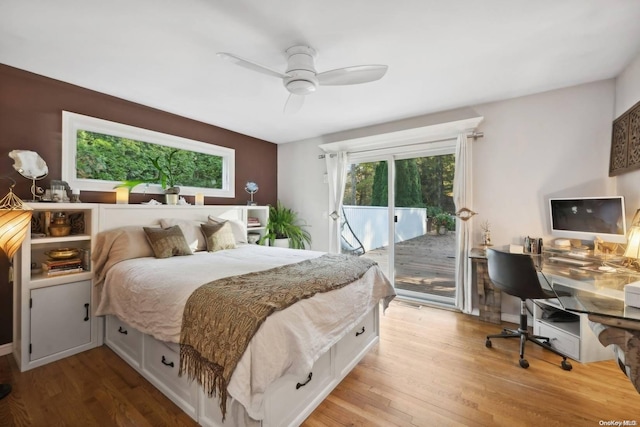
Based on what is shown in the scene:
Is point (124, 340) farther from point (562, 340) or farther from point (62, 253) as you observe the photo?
point (562, 340)

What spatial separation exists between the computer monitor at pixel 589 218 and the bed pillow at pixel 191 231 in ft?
12.3

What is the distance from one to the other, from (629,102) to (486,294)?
2.12 metres

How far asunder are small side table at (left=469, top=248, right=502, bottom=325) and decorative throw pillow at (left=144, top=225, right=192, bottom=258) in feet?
10.0

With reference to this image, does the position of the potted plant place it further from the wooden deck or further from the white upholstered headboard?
the wooden deck

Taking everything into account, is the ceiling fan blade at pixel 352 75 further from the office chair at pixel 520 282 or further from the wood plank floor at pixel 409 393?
the wood plank floor at pixel 409 393

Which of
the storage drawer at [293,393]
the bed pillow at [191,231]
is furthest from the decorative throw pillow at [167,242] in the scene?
the storage drawer at [293,393]

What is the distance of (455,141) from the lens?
3.34 meters

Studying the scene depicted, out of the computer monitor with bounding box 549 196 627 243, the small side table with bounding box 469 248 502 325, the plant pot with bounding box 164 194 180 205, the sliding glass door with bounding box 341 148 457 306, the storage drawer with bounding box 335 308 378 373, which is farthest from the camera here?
the sliding glass door with bounding box 341 148 457 306

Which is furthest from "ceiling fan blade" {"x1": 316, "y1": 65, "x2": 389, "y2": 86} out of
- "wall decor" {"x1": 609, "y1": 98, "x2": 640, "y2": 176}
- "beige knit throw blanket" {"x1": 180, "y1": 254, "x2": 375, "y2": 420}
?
"wall decor" {"x1": 609, "y1": 98, "x2": 640, "y2": 176}

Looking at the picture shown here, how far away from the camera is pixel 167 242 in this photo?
259 cm

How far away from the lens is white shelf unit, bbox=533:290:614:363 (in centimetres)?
216

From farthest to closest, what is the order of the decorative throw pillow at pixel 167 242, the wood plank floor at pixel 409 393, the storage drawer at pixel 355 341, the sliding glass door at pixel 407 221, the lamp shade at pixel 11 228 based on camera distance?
the sliding glass door at pixel 407 221
the decorative throw pillow at pixel 167 242
the storage drawer at pixel 355 341
the lamp shade at pixel 11 228
the wood plank floor at pixel 409 393

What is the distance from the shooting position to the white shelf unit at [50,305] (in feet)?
6.89

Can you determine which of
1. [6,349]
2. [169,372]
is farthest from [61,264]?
[169,372]
